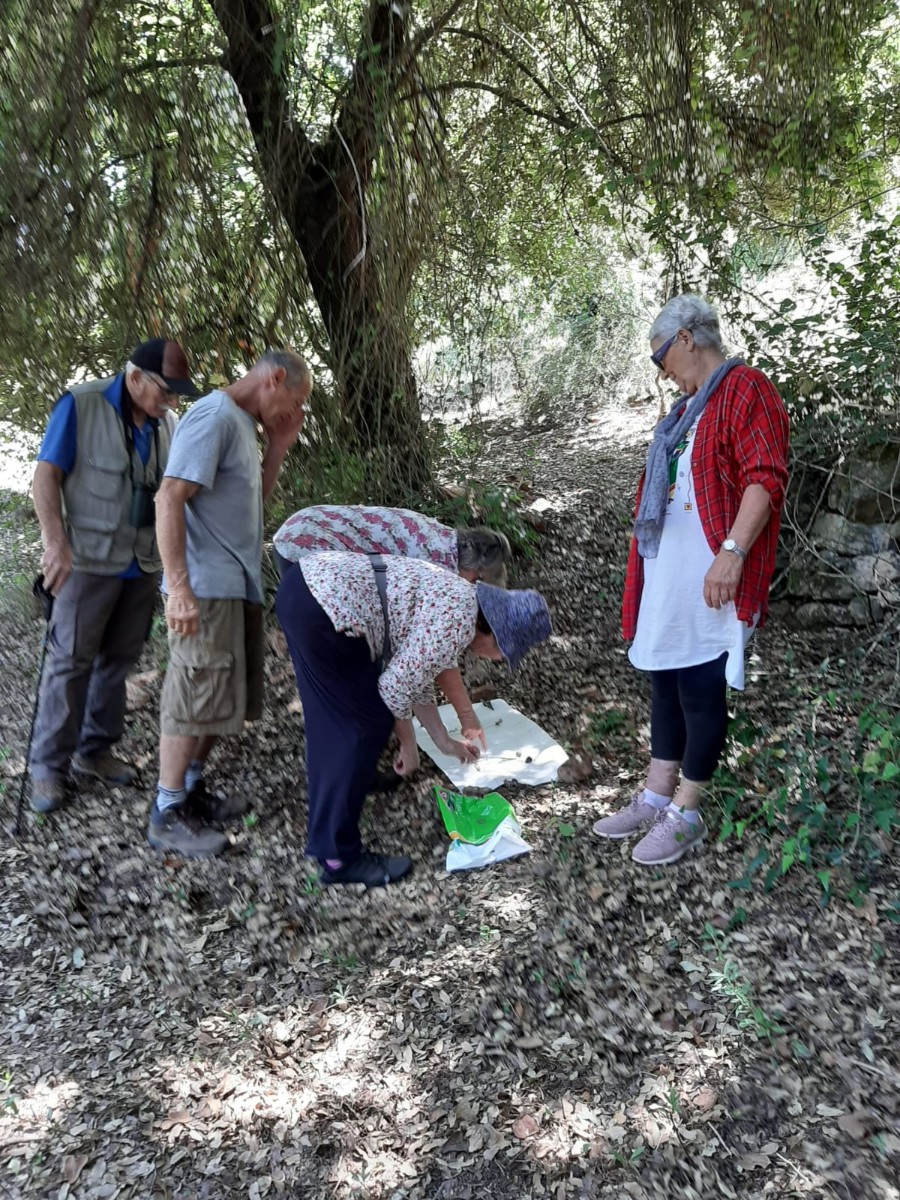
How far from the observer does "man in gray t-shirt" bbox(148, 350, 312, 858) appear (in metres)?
2.68

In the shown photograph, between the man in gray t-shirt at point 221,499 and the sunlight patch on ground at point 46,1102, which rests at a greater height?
the man in gray t-shirt at point 221,499

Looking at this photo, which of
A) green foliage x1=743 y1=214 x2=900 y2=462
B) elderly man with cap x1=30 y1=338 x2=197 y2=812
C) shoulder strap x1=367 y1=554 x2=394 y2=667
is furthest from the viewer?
green foliage x1=743 y1=214 x2=900 y2=462

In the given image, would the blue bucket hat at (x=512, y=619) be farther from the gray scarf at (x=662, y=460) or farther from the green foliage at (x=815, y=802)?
the green foliage at (x=815, y=802)

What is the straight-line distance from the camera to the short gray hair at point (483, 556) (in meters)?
2.55

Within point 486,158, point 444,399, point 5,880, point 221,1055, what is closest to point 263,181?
point 486,158

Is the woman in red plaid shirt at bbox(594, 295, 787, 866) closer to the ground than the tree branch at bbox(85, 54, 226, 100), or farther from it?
closer to the ground

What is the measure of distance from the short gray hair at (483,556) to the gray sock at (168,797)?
4.40ft

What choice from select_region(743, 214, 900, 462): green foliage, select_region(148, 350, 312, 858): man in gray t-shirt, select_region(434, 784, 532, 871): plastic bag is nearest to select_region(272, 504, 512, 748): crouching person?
select_region(148, 350, 312, 858): man in gray t-shirt

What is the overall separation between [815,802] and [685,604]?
0.84 metres

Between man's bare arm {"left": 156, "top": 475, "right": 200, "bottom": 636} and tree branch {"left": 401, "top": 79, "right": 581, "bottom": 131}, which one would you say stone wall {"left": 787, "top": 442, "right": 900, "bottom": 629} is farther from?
man's bare arm {"left": 156, "top": 475, "right": 200, "bottom": 636}

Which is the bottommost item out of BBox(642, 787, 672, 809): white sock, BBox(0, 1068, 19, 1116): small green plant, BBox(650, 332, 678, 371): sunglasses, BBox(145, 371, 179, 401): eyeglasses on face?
BBox(0, 1068, 19, 1116): small green plant

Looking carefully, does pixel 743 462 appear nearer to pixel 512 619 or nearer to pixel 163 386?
pixel 512 619

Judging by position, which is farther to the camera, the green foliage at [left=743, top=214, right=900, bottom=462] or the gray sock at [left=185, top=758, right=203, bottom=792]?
the green foliage at [left=743, top=214, right=900, bottom=462]

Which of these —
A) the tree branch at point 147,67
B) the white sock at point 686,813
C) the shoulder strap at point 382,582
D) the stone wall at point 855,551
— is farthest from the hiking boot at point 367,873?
the tree branch at point 147,67
